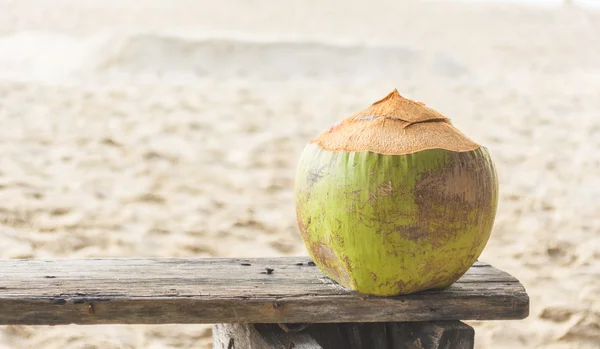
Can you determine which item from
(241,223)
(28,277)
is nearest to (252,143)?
(241,223)

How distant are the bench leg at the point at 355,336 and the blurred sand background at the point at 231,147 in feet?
2.70

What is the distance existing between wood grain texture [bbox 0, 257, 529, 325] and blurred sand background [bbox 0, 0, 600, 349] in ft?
2.80

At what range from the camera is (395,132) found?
1.08m

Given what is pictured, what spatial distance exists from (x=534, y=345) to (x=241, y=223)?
1434 mm

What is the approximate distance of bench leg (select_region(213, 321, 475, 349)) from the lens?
1.12 metres

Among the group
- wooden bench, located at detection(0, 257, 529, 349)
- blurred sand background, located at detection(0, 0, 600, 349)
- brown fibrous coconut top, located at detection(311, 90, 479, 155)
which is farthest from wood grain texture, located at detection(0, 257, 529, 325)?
blurred sand background, located at detection(0, 0, 600, 349)

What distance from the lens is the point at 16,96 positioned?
197 inches

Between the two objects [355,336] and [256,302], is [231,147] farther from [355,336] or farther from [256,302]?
[256,302]

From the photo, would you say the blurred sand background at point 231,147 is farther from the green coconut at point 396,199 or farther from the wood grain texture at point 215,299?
the green coconut at point 396,199

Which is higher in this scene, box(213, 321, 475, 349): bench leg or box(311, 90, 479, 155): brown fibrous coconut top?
box(311, 90, 479, 155): brown fibrous coconut top

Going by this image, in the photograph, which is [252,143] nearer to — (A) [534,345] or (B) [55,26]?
(A) [534,345]

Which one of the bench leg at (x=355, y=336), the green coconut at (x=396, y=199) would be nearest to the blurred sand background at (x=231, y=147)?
the bench leg at (x=355, y=336)

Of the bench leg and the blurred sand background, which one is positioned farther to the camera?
the blurred sand background

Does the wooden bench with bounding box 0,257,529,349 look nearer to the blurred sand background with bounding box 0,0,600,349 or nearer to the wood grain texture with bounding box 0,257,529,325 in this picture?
the wood grain texture with bounding box 0,257,529,325
